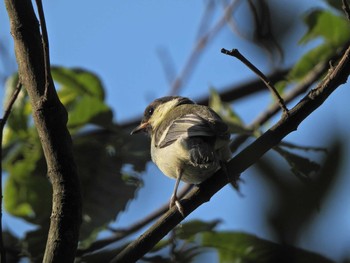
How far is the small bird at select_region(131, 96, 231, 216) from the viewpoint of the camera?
2730 millimetres

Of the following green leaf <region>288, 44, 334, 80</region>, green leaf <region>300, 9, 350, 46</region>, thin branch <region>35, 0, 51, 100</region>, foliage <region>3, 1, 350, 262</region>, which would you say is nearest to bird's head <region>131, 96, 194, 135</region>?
foliage <region>3, 1, 350, 262</region>

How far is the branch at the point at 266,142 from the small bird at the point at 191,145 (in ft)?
1.39

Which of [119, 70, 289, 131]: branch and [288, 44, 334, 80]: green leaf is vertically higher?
[288, 44, 334, 80]: green leaf

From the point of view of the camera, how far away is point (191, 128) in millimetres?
2848

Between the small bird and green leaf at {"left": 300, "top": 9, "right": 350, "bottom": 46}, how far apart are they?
2.26ft

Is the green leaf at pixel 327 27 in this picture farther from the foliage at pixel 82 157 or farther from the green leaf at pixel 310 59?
the foliage at pixel 82 157

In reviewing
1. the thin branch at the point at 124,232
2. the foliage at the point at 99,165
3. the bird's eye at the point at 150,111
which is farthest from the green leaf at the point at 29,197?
the bird's eye at the point at 150,111

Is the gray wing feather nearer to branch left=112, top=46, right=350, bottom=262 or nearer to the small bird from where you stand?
the small bird

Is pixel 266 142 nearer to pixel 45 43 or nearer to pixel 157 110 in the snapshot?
pixel 45 43

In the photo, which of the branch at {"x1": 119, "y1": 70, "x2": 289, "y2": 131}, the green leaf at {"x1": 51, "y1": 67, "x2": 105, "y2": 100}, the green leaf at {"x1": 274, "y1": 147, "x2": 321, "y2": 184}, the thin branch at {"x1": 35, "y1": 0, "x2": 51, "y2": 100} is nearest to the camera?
the thin branch at {"x1": 35, "y1": 0, "x2": 51, "y2": 100}

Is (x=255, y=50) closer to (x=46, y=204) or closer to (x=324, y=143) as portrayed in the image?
(x=46, y=204)

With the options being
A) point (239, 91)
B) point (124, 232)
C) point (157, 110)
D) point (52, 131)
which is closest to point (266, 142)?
point (52, 131)

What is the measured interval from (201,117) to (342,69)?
109 centimetres

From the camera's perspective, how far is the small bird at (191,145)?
8.96 ft
